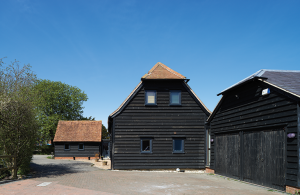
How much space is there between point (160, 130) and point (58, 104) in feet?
110

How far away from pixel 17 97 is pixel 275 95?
1280cm

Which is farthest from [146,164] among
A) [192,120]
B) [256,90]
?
[256,90]

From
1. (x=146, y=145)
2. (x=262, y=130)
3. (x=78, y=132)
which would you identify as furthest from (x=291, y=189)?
(x=78, y=132)

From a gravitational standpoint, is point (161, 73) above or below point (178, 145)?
above

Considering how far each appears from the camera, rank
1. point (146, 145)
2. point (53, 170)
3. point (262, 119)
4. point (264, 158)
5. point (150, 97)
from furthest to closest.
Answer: point (150, 97)
point (146, 145)
point (53, 170)
point (262, 119)
point (264, 158)

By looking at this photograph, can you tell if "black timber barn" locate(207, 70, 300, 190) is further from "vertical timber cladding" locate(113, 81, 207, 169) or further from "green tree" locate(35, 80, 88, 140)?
"green tree" locate(35, 80, 88, 140)

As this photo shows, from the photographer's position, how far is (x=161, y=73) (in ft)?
61.9

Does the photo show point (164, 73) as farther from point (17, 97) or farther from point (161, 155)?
point (17, 97)

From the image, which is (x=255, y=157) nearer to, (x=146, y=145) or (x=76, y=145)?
(x=146, y=145)

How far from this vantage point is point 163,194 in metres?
9.38

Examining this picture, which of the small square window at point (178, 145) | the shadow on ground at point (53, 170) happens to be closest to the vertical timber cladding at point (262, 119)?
the small square window at point (178, 145)

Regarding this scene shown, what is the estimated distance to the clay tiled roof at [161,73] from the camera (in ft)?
60.2

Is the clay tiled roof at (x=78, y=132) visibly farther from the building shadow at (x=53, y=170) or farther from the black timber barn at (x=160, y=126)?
the black timber barn at (x=160, y=126)

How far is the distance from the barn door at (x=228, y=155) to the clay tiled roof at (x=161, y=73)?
540 cm
